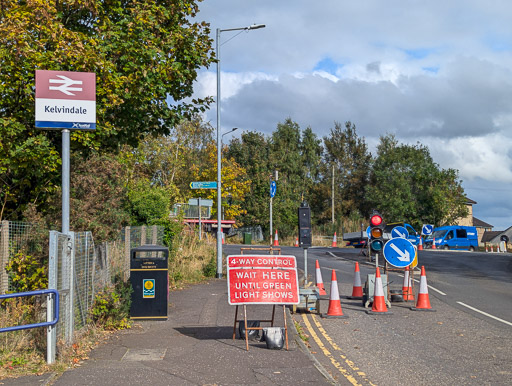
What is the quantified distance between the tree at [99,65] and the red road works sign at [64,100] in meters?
2.69

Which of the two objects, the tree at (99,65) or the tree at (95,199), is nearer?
the tree at (99,65)

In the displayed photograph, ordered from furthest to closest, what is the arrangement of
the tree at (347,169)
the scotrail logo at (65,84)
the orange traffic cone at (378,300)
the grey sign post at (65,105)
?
the tree at (347,169) → the orange traffic cone at (378,300) → the scotrail logo at (65,84) → the grey sign post at (65,105)

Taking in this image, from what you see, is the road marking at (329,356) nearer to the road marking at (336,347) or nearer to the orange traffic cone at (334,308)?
the road marking at (336,347)

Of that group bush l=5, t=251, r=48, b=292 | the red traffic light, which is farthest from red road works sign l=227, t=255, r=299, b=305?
the red traffic light

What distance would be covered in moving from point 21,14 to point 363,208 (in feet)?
211

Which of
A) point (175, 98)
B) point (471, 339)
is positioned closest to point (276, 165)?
point (175, 98)

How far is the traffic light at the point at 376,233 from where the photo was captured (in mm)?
14594

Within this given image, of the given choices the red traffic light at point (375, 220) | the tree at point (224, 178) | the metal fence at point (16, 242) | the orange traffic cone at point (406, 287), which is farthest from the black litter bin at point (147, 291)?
the tree at point (224, 178)

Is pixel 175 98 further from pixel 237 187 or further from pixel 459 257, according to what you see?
pixel 237 187

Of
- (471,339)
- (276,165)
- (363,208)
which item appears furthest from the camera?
(363,208)

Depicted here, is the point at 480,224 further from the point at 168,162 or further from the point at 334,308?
the point at 334,308

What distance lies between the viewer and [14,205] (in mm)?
13508

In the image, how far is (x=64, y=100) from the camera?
905 centimetres

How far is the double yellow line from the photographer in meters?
7.57
